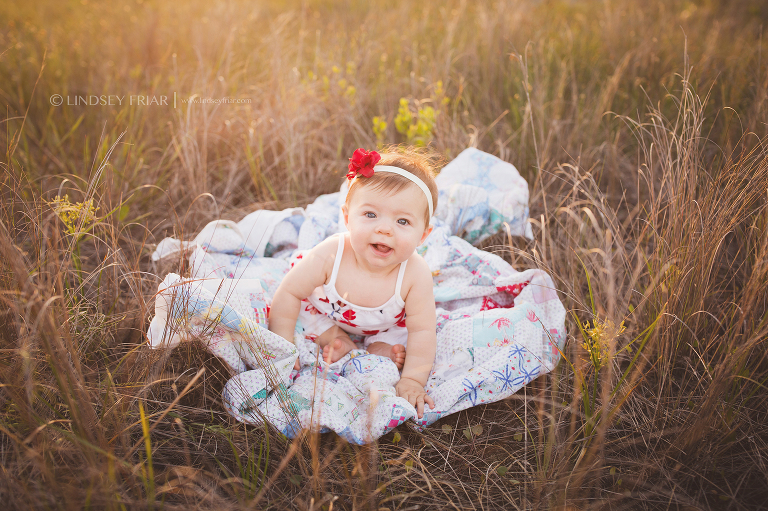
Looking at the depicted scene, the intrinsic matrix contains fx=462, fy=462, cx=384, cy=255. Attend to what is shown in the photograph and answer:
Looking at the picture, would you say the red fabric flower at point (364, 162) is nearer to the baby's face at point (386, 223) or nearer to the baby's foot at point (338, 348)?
the baby's face at point (386, 223)

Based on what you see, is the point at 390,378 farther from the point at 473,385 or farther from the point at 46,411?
the point at 46,411

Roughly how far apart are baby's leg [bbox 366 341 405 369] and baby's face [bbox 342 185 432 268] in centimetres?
44

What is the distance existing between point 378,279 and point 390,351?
35 centimetres

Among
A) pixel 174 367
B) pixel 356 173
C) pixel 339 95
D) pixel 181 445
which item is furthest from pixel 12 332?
pixel 339 95

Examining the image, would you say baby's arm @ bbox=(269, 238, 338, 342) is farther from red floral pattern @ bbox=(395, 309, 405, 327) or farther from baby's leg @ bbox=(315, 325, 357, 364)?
red floral pattern @ bbox=(395, 309, 405, 327)

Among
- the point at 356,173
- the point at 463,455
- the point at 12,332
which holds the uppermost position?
the point at 356,173

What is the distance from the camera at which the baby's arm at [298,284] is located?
75.2 inches

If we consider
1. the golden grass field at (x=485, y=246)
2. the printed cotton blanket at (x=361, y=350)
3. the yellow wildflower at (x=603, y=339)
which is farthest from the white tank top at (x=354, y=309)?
the yellow wildflower at (x=603, y=339)

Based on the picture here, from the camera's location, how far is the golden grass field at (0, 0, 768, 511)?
4.24 ft

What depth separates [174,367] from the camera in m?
1.72

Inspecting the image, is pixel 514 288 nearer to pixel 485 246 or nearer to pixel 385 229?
pixel 485 246

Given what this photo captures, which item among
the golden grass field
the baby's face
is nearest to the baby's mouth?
the baby's face

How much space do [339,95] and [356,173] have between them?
1.88 m

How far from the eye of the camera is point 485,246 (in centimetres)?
266
